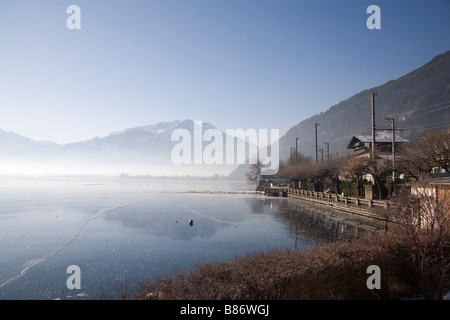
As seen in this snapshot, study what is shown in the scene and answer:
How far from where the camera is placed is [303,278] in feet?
27.2

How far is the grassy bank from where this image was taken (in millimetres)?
7500

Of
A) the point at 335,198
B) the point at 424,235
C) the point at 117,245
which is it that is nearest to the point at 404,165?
the point at 335,198

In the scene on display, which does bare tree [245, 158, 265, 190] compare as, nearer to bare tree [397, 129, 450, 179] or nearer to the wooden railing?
the wooden railing

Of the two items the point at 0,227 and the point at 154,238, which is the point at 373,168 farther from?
the point at 0,227

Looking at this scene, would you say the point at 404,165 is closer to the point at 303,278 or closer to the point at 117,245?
the point at 303,278

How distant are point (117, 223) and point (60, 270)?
555 inches

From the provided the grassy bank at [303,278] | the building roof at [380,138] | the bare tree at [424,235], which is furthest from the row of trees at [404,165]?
the bare tree at [424,235]

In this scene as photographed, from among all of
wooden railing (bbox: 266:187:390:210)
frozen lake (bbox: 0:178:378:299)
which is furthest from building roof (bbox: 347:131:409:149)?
frozen lake (bbox: 0:178:378:299)

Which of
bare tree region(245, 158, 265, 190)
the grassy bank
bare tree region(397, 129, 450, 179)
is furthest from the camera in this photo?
bare tree region(245, 158, 265, 190)

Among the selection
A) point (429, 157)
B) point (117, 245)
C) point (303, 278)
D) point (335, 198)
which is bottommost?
point (117, 245)

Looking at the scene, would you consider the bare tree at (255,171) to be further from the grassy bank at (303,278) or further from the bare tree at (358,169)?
the grassy bank at (303,278)
